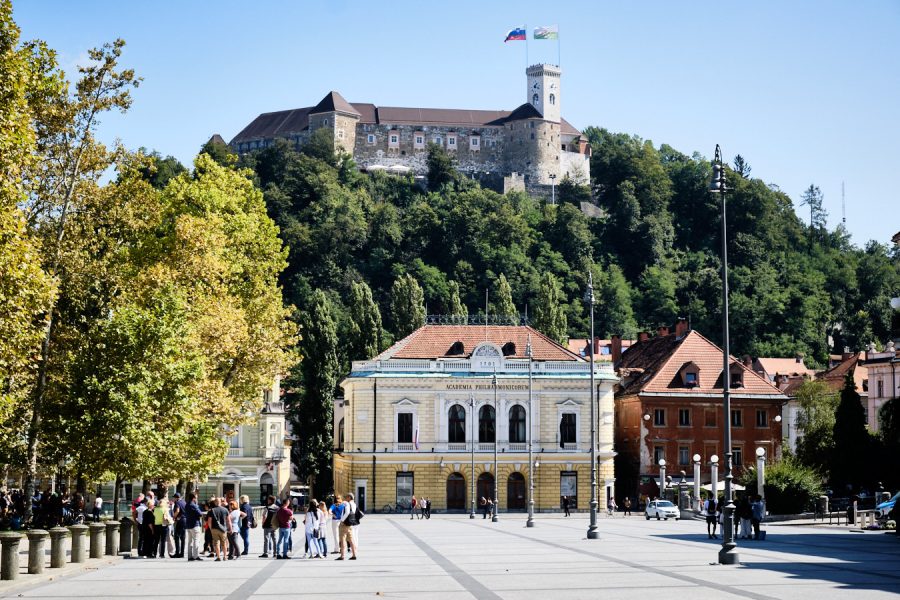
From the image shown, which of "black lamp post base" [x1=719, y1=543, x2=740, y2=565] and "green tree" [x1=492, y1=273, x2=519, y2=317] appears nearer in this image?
"black lamp post base" [x1=719, y1=543, x2=740, y2=565]

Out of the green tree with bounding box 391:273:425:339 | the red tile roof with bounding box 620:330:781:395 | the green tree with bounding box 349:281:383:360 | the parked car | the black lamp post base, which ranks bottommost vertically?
the black lamp post base

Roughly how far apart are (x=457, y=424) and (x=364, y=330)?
23423 mm

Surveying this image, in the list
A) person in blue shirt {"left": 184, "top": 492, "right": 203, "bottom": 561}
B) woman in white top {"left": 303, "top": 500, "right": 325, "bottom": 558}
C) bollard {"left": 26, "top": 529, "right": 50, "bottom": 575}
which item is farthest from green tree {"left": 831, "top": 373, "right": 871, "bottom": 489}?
bollard {"left": 26, "top": 529, "right": 50, "bottom": 575}

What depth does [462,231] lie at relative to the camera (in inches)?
6447

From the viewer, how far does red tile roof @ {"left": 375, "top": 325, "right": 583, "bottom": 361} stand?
86438 mm

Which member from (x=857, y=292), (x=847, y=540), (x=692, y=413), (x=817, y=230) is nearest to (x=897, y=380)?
(x=692, y=413)

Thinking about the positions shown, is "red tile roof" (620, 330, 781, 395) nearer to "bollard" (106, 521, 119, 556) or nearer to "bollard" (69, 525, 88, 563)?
"bollard" (106, 521, 119, 556)

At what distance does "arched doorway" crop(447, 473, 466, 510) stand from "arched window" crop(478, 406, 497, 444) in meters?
2.86

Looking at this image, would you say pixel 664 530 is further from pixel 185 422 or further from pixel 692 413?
pixel 692 413

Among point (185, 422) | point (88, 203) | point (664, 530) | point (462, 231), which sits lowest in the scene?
point (664, 530)

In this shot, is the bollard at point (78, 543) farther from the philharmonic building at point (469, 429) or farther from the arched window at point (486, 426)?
the arched window at point (486, 426)

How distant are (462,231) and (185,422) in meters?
121

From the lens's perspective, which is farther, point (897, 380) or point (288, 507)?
point (897, 380)

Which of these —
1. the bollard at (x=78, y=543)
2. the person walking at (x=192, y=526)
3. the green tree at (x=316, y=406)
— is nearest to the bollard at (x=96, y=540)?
the bollard at (x=78, y=543)
